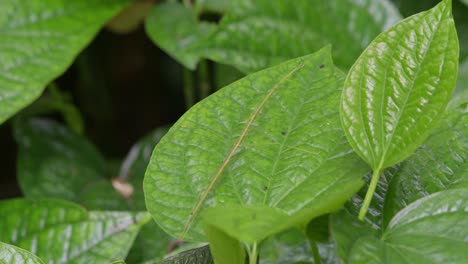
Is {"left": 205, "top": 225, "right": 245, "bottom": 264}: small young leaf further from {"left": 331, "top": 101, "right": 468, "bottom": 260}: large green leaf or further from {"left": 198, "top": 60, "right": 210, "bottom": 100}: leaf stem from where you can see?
{"left": 198, "top": 60, "right": 210, "bottom": 100}: leaf stem

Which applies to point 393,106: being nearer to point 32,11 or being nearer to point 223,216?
point 223,216

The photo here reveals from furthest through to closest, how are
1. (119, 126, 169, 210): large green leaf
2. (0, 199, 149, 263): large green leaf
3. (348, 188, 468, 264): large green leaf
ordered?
(119, 126, 169, 210): large green leaf < (0, 199, 149, 263): large green leaf < (348, 188, 468, 264): large green leaf

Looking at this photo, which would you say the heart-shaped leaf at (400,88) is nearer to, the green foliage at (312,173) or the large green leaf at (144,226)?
the green foliage at (312,173)

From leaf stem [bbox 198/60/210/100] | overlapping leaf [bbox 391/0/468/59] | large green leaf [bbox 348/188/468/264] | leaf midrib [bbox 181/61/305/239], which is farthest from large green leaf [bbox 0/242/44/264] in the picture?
overlapping leaf [bbox 391/0/468/59]

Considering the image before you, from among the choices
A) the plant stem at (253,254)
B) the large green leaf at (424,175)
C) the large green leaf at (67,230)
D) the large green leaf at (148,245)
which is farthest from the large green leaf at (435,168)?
the large green leaf at (148,245)

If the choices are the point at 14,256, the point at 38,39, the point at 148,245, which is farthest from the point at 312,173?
the point at 38,39

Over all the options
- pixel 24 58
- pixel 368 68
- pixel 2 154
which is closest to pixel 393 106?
pixel 368 68
